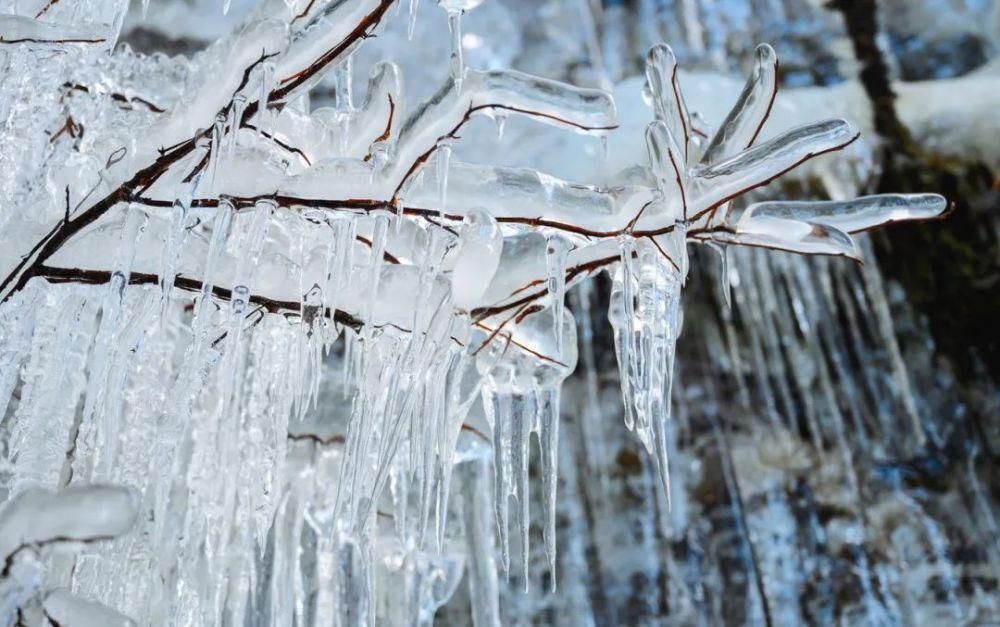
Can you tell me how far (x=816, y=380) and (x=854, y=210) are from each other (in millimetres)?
3447

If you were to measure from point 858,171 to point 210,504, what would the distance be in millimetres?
3547

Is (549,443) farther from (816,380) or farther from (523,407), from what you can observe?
(816,380)

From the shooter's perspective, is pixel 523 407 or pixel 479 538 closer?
pixel 523 407

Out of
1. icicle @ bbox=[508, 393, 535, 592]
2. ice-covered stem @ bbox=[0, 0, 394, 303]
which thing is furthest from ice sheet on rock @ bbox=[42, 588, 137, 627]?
icicle @ bbox=[508, 393, 535, 592]

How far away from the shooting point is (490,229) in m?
1.28

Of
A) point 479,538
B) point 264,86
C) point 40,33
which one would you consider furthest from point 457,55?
point 479,538

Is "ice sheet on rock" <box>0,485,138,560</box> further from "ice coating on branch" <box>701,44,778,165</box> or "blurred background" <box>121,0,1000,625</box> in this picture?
"blurred background" <box>121,0,1000,625</box>

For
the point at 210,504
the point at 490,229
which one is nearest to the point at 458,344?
the point at 490,229

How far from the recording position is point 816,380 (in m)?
4.61

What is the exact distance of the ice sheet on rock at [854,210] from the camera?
1.31m

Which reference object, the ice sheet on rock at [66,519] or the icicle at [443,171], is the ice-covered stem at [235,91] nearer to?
the icicle at [443,171]

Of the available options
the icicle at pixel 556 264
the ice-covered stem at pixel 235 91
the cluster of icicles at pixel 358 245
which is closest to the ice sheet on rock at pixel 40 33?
the cluster of icicles at pixel 358 245

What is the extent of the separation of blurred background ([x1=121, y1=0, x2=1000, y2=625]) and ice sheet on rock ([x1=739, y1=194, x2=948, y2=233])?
2934 millimetres

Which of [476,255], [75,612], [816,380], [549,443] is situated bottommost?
[75,612]
